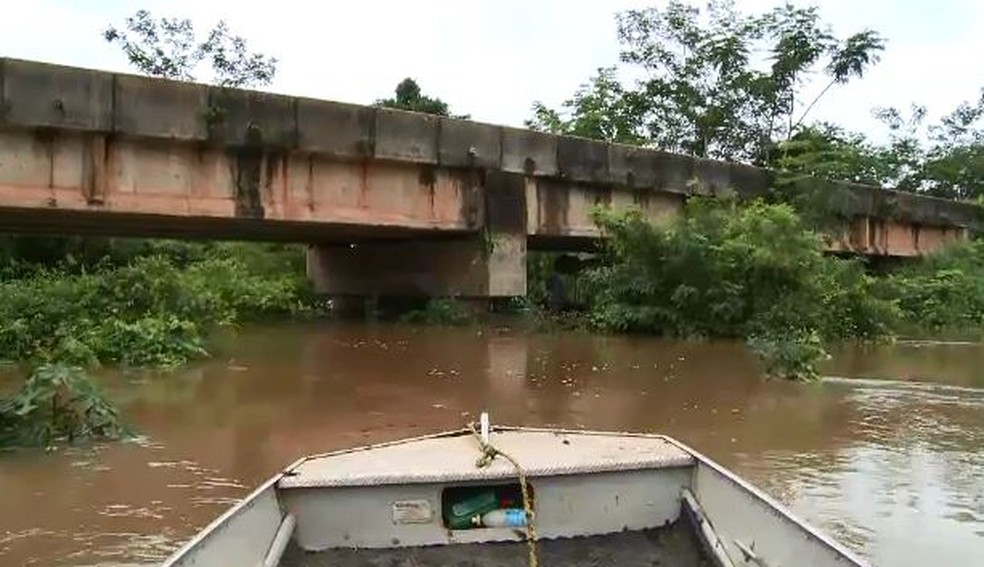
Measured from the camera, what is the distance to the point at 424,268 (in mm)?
21172

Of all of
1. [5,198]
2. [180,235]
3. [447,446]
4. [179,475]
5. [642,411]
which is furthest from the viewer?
[180,235]

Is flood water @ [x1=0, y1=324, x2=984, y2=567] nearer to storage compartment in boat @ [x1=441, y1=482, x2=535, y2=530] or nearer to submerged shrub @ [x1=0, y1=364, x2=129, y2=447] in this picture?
submerged shrub @ [x1=0, y1=364, x2=129, y2=447]

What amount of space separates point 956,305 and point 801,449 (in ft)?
56.6

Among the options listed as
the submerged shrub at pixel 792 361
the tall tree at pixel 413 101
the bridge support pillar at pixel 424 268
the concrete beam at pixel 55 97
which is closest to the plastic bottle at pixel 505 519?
the submerged shrub at pixel 792 361

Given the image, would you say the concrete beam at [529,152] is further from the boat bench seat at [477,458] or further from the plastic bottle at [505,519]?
the plastic bottle at [505,519]

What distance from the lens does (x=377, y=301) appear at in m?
23.2

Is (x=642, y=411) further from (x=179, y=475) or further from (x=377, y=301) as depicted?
(x=377, y=301)

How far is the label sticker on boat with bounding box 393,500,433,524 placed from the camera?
15.5 ft

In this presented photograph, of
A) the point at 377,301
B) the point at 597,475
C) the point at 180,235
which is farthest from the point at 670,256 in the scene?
the point at 597,475

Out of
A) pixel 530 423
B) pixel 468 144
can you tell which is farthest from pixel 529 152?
pixel 530 423

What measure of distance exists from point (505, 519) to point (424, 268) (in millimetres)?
16444

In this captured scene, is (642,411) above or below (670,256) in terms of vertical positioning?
below

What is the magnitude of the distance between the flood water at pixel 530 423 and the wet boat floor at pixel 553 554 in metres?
1.06

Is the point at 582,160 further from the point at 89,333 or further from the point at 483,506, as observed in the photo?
the point at 483,506
